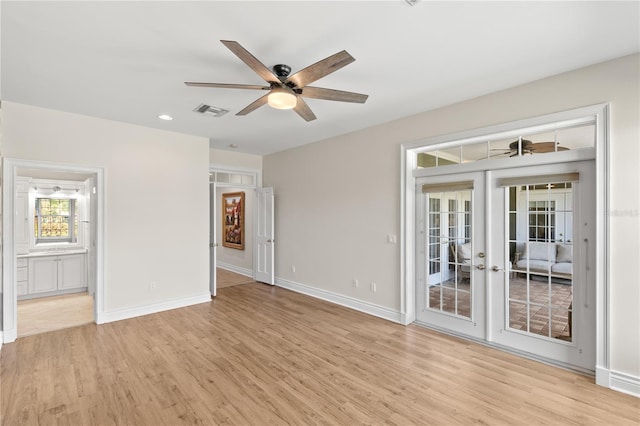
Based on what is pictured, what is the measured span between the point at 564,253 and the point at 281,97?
314 cm

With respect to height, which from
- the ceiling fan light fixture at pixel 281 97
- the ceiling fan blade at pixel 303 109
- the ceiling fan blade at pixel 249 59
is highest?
the ceiling fan blade at pixel 249 59

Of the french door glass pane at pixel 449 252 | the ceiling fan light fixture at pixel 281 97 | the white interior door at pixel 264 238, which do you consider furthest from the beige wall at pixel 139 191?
the french door glass pane at pixel 449 252

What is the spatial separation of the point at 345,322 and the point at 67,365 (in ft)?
10.2

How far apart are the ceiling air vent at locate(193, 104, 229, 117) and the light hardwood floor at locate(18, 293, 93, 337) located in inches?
131

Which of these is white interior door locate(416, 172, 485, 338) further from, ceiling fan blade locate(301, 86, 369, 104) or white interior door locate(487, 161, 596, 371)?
ceiling fan blade locate(301, 86, 369, 104)

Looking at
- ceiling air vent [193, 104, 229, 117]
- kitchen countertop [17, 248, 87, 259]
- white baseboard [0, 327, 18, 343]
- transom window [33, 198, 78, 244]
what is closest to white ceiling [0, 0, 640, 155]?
ceiling air vent [193, 104, 229, 117]

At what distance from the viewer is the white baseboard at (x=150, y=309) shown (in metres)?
4.08

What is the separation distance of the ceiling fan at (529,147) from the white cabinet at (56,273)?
729 cm

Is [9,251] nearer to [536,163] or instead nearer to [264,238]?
[264,238]

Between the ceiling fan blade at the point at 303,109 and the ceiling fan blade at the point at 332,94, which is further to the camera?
the ceiling fan blade at the point at 303,109

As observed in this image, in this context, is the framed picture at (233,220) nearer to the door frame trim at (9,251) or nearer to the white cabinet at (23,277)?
the white cabinet at (23,277)

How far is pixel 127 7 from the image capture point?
1.92 m

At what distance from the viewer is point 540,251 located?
10.1 feet

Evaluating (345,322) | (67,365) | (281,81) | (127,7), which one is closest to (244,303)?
(345,322)
